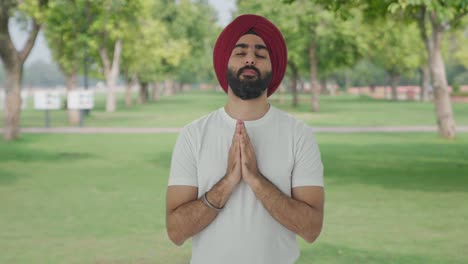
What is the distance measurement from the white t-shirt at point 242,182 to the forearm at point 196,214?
51 millimetres

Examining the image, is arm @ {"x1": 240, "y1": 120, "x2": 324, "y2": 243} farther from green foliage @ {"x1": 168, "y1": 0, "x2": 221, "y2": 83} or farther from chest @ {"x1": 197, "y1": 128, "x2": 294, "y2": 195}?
green foliage @ {"x1": 168, "y1": 0, "x2": 221, "y2": 83}

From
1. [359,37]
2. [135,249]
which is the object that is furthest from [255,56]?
[359,37]

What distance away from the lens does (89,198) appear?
13023 mm

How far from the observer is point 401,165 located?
58.5 ft

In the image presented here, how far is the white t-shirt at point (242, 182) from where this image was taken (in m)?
2.87

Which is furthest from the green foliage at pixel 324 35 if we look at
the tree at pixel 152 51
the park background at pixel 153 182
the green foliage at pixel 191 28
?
the green foliage at pixel 191 28

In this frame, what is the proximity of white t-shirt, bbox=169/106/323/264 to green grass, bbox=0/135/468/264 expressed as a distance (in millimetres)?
5471

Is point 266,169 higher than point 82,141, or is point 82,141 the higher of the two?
point 266,169

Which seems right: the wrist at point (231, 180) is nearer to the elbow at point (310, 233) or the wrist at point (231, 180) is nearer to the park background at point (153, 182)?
the elbow at point (310, 233)

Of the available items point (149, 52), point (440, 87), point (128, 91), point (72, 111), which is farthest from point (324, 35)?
point (128, 91)

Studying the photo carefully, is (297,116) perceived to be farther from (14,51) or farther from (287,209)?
(287,209)

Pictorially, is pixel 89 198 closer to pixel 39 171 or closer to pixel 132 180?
pixel 132 180

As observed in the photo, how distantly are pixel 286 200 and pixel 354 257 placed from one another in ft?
19.0

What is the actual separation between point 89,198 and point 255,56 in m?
10.5
